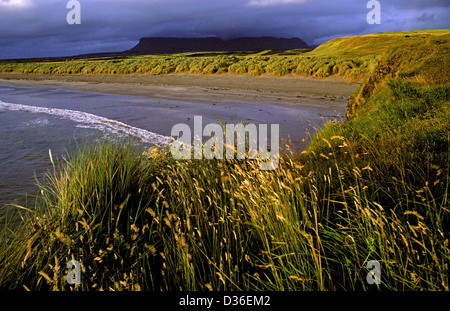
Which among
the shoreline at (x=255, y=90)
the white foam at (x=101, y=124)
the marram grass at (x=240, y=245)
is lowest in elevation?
the marram grass at (x=240, y=245)

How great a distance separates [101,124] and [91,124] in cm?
49

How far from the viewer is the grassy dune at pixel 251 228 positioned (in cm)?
243

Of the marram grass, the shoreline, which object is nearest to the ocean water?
the shoreline

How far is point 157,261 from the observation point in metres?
3.10

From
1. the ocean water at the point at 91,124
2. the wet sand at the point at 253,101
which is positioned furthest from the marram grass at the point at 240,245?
the wet sand at the point at 253,101

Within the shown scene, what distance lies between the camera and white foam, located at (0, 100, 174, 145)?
30.3 feet

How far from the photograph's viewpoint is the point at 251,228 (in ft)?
10.6

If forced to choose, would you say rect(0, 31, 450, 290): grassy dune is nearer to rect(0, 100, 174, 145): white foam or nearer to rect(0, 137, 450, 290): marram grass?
rect(0, 137, 450, 290): marram grass

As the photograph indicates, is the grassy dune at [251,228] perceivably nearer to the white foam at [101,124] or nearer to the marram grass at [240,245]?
the marram grass at [240,245]

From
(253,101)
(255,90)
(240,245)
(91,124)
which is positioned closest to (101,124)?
(91,124)

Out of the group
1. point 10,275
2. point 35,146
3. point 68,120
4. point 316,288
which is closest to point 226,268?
point 316,288

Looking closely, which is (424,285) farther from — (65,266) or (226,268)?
(65,266)

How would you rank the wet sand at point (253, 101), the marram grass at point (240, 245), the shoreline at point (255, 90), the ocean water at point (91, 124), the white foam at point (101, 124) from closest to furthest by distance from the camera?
the marram grass at point (240, 245) < the ocean water at point (91, 124) < the white foam at point (101, 124) < the wet sand at point (253, 101) < the shoreline at point (255, 90)
